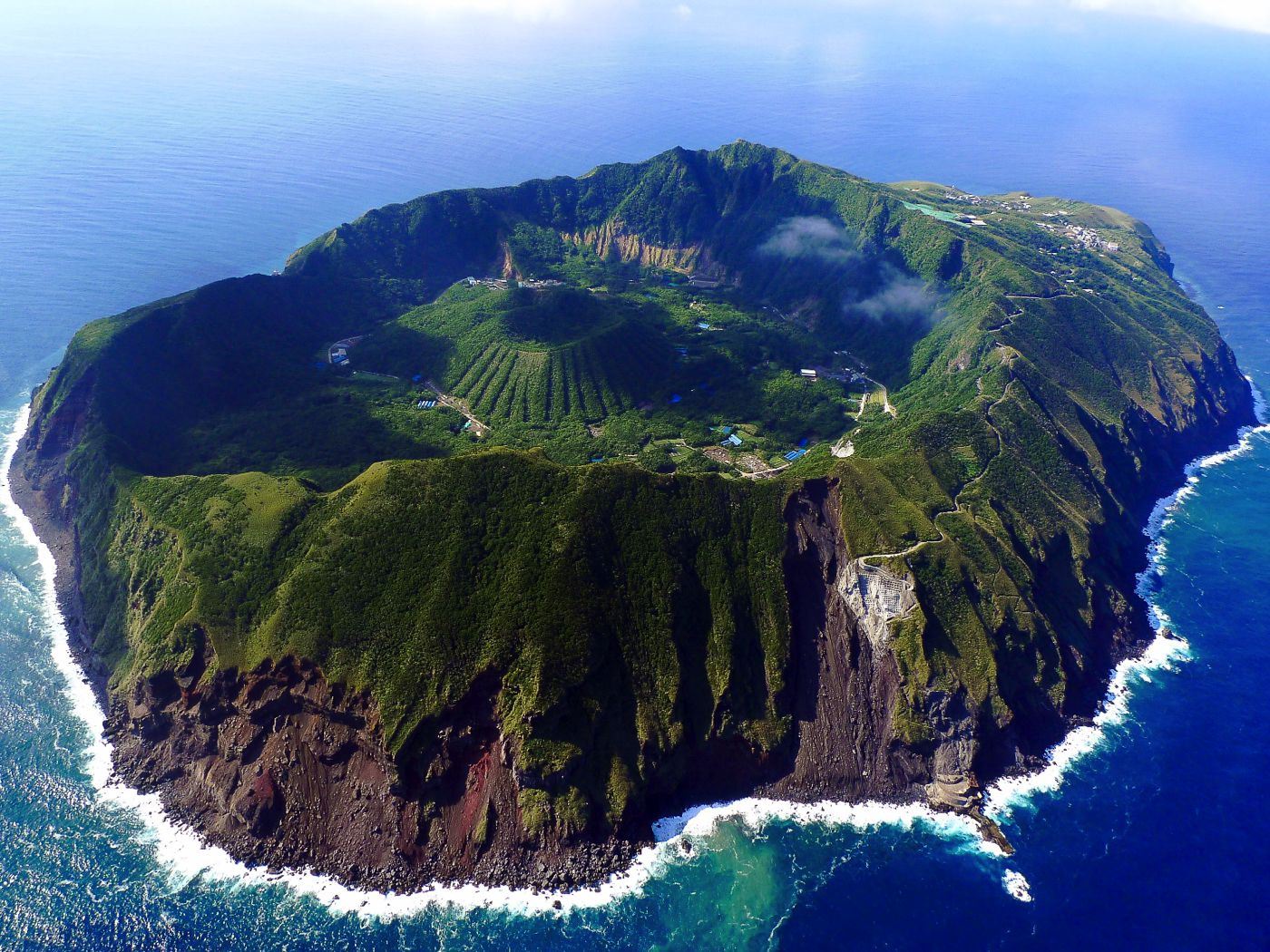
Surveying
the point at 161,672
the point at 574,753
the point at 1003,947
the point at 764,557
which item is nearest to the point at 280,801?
the point at 161,672

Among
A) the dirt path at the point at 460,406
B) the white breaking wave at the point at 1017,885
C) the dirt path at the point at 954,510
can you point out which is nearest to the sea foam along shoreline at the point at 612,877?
the white breaking wave at the point at 1017,885

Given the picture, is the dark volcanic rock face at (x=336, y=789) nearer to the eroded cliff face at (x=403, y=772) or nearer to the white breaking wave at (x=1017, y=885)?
the eroded cliff face at (x=403, y=772)

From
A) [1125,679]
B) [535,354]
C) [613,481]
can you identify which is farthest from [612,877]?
[535,354]

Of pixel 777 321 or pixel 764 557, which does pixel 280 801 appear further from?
pixel 777 321

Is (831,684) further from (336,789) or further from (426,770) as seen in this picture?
(336,789)

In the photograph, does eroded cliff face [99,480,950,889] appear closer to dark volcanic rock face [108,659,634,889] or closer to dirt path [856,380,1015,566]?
dark volcanic rock face [108,659,634,889]

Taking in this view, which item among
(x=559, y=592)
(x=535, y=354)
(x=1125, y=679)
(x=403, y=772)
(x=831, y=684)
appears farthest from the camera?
(x=535, y=354)
